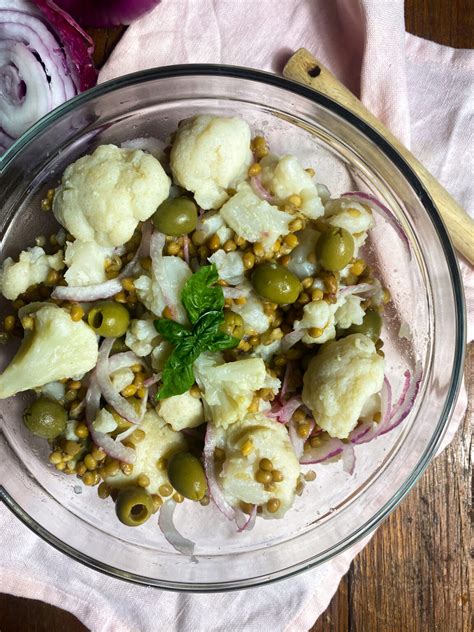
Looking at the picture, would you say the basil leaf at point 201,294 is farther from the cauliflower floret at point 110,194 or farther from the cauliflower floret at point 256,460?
the cauliflower floret at point 256,460

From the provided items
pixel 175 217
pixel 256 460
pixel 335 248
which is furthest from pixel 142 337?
pixel 335 248

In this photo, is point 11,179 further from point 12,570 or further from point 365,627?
point 365,627

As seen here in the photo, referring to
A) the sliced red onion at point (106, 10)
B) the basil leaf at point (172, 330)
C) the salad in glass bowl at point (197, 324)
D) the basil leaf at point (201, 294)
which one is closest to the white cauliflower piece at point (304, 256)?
the salad in glass bowl at point (197, 324)

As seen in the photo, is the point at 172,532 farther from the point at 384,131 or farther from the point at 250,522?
the point at 384,131

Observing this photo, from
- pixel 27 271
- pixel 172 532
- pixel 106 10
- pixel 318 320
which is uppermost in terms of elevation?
pixel 106 10

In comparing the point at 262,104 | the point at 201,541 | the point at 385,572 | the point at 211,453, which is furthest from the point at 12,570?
the point at 262,104

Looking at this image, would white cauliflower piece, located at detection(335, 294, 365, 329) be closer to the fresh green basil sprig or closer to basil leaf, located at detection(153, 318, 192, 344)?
the fresh green basil sprig

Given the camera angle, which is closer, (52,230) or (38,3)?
(52,230)
